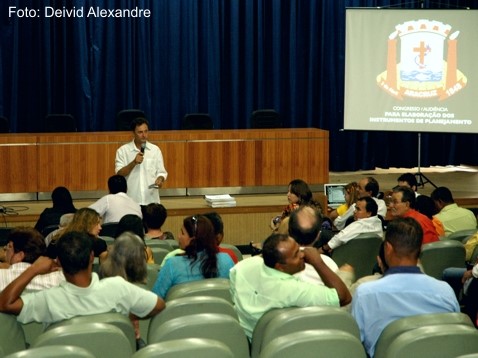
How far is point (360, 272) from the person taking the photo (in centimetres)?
752

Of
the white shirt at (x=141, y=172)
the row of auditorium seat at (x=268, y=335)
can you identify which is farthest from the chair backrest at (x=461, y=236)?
the row of auditorium seat at (x=268, y=335)

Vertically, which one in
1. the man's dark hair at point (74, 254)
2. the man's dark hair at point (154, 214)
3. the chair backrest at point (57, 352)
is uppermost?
the man's dark hair at point (74, 254)

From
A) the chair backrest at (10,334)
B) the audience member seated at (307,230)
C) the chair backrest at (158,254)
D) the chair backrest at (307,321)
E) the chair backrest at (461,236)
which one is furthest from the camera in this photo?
the chair backrest at (461,236)

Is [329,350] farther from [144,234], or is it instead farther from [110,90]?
[110,90]

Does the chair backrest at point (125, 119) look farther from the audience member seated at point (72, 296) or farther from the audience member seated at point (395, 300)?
the audience member seated at point (395, 300)

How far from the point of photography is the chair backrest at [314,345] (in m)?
3.73

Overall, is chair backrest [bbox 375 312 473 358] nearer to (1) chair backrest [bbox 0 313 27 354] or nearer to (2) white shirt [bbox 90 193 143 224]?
(1) chair backrest [bbox 0 313 27 354]

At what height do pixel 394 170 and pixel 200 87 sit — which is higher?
pixel 200 87

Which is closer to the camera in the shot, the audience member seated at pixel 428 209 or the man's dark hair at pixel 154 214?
the man's dark hair at pixel 154 214

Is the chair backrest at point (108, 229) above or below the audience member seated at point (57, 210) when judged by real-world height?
below

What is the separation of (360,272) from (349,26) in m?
6.23

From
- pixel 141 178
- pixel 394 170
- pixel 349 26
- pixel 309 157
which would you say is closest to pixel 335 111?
pixel 394 170

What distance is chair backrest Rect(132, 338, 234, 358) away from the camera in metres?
3.49

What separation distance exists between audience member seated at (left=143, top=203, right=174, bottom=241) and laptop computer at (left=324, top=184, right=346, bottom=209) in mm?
3095
